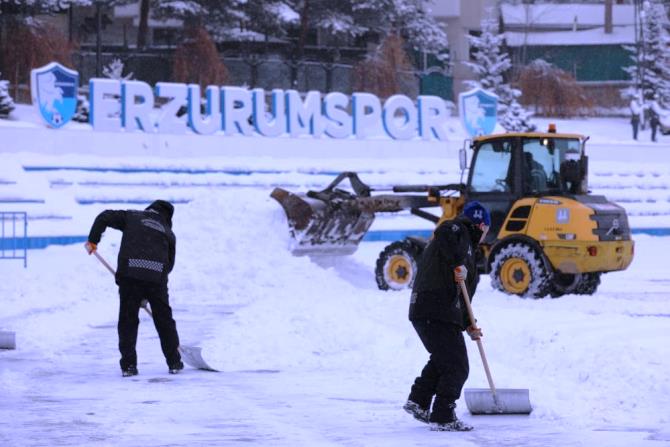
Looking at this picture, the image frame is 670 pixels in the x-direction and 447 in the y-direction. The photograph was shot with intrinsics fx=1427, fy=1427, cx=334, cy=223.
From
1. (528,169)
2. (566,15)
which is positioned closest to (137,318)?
(528,169)

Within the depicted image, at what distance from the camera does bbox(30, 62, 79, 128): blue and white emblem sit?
114 ft

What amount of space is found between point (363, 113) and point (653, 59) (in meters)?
16.4

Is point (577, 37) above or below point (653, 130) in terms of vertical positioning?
above

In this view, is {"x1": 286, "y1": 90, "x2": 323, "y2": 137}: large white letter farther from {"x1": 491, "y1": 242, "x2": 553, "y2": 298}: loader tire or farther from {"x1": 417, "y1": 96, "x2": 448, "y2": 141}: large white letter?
{"x1": 491, "y1": 242, "x2": 553, "y2": 298}: loader tire

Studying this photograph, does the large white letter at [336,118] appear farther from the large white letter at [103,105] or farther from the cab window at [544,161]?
the cab window at [544,161]

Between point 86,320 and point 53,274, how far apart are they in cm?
515

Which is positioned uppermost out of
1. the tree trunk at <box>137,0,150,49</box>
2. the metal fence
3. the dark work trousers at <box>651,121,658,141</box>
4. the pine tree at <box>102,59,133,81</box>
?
the tree trunk at <box>137,0,150,49</box>

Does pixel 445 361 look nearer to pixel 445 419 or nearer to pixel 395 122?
pixel 445 419

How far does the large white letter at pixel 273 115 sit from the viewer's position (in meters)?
38.1

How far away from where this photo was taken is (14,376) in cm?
1177

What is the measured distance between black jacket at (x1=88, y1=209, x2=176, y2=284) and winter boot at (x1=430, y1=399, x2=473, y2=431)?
3695 millimetres

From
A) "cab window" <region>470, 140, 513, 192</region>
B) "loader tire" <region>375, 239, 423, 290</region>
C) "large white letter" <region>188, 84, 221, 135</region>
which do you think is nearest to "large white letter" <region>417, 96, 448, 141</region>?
"large white letter" <region>188, 84, 221, 135</region>

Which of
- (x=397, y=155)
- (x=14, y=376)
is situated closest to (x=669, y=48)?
(x=397, y=155)

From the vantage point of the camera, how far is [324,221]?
22578mm
